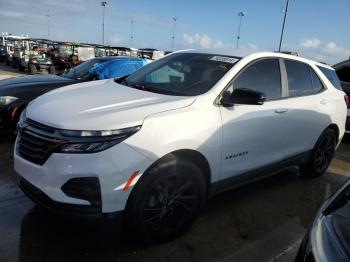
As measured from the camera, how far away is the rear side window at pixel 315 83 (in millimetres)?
4793

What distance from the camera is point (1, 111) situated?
5457 mm

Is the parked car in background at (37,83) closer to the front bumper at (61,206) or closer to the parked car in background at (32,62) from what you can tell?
the front bumper at (61,206)

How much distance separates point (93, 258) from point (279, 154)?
2.36 meters

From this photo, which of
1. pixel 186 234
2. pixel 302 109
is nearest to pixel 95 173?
pixel 186 234

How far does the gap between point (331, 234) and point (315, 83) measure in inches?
133

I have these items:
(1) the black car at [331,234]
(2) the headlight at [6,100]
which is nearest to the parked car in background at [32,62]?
(2) the headlight at [6,100]

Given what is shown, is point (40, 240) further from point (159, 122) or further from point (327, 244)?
point (327, 244)

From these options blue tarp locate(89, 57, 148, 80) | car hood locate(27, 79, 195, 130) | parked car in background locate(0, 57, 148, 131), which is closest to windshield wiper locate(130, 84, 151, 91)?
car hood locate(27, 79, 195, 130)

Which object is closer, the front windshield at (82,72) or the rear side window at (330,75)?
the rear side window at (330,75)

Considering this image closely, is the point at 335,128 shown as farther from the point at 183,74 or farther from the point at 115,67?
the point at 115,67

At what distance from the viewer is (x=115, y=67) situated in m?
7.62

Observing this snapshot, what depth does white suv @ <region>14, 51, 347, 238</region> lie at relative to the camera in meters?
2.64

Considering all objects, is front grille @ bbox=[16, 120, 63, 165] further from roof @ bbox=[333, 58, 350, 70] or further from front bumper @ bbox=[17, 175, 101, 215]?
roof @ bbox=[333, 58, 350, 70]

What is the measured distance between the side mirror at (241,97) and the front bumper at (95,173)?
1053mm
